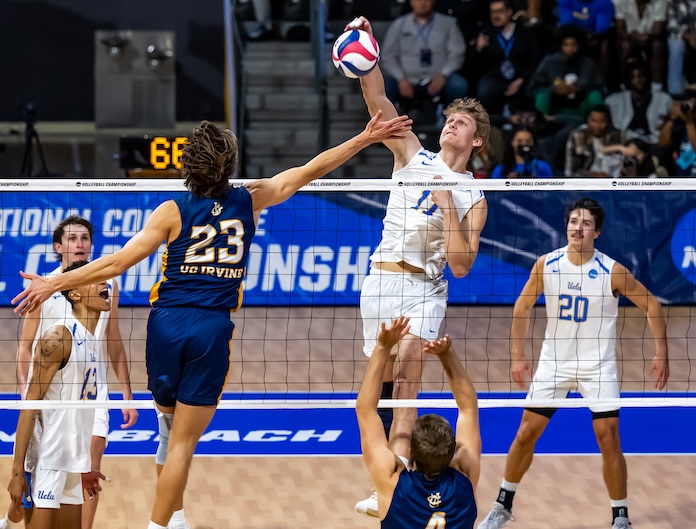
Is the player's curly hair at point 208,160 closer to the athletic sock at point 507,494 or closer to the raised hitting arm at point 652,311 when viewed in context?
the athletic sock at point 507,494

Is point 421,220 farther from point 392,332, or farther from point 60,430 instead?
point 60,430

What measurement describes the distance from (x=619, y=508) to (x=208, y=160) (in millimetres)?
3606

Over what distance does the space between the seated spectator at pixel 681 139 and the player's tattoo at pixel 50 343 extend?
10429mm

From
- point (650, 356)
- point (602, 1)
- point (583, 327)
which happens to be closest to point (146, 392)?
point (583, 327)

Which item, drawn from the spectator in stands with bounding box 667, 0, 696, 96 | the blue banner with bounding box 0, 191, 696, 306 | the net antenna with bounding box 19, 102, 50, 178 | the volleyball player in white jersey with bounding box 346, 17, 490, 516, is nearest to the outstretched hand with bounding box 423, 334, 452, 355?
the volleyball player in white jersey with bounding box 346, 17, 490, 516

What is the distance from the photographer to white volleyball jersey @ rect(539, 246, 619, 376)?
7.83m

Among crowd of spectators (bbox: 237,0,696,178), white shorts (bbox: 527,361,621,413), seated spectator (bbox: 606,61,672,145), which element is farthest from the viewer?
seated spectator (bbox: 606,61,672,145)

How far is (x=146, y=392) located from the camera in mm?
10086

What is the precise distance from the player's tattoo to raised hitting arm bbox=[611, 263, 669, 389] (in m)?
3.71

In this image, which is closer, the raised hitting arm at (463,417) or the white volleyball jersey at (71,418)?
the raised hitting arm at (463,417)

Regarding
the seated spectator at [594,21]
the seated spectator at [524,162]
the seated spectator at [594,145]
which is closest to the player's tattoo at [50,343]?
the seated spectator at [524,162]

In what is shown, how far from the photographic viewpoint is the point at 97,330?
674 centimetres

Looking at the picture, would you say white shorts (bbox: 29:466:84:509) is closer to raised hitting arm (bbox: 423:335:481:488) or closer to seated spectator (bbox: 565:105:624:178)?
raised hitting arm (bbox: 423:335:481:488)

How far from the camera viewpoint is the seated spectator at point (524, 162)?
13898 mm
